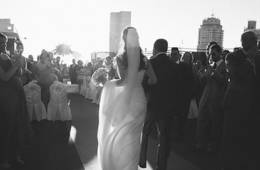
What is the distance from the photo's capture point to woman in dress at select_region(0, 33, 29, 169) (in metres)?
5.69

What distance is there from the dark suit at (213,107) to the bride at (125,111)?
277cm

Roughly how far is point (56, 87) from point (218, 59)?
4163 mm

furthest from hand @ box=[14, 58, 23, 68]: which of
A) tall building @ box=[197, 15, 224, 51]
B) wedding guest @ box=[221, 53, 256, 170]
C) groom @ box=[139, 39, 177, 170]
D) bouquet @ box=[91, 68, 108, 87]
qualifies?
tall building @ box=[197, 15, 224, 51]

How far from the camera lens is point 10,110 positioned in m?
5.83

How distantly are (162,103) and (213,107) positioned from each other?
229 centimetres

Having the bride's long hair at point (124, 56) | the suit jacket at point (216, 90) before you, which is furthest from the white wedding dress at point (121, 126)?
the suit jacket at point (216, 90)

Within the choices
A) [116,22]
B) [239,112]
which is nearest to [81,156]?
[239,112]

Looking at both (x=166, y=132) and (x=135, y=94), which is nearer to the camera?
(x=135, y=94)

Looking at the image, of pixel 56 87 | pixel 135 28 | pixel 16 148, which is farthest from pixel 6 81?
pixel 56 87

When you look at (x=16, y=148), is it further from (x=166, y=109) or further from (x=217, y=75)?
(x=217, y=75)

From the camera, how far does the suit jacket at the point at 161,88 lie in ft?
17.9

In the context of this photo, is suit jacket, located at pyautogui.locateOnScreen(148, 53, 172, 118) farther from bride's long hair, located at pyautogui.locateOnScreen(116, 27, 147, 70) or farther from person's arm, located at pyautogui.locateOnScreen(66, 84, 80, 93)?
person's arm, located at pyautogui.locateOnScreen(66, 84, 80, 93)

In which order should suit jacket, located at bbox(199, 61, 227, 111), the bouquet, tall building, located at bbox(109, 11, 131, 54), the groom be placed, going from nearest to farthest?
the groom → the bouquet → suit jacket, located at bbox(199, 61, 227, 111) → tall building, located at bbox(109, 11, 131, 54)

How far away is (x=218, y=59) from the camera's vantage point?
7305 mm
